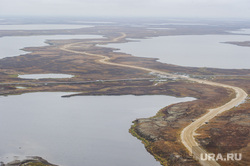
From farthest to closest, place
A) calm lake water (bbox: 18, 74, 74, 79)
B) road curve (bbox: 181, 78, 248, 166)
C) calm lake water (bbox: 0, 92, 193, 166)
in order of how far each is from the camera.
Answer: calm lake water (bbox: 18, 74, 74, 79) → calm lake water (bbox: 0, 92, 193, 166) → road curve (bbox: 181, 78, 248, 166)

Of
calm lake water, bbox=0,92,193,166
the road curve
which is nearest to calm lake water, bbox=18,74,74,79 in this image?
calm lake water, bbox=0,92,193,166

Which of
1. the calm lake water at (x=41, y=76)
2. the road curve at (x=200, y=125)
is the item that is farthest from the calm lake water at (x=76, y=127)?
the calm lake water at (x=41, y=76)

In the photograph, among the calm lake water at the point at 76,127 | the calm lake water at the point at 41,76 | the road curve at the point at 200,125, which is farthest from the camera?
the calm lake water at the point at 41,76

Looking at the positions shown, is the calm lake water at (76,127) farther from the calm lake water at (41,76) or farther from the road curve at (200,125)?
the calm lake water at (41,76)

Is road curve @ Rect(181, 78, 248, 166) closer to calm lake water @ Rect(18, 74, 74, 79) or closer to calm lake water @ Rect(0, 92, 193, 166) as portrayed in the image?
calm lake water @ Rect(0, 92, 193, 166)

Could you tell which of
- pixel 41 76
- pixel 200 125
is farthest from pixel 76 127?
pixel 41 76

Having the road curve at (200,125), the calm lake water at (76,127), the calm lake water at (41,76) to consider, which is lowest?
the calm lake water at (76,127)

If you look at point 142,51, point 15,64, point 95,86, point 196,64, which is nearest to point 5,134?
point 95,86

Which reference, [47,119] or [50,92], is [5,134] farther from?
[50,92]
